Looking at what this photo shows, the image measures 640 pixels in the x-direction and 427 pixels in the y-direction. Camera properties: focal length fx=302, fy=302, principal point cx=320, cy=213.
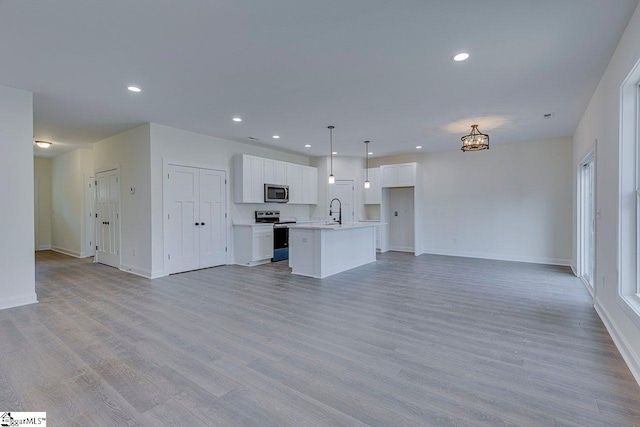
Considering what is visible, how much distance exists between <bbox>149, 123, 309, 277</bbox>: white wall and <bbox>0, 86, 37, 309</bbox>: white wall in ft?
5.27

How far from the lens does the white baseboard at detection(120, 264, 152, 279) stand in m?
5.33

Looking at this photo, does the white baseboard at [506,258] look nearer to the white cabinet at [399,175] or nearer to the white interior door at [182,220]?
the white cabinet at [399,175]

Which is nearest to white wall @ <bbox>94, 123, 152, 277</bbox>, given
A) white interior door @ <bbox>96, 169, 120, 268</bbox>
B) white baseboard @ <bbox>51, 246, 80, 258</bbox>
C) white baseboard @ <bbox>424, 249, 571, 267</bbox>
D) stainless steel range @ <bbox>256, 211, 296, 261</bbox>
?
white interior door @ <bbox>96, 169, 120, 268</bbox>

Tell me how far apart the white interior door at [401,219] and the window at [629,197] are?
5.86 metres

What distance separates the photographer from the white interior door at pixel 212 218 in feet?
20.0

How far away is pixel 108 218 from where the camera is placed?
6.56m

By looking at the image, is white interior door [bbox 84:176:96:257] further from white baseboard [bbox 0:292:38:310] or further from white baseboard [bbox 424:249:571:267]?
white baseboard [bbox 424:249:571:267]

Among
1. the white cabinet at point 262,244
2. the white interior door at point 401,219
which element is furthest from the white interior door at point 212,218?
the white interior door at point 401,219

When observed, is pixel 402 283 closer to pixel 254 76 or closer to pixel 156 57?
pixel 254 76

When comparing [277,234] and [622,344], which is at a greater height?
[277,234]

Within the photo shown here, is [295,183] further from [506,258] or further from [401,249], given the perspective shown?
[506,258]

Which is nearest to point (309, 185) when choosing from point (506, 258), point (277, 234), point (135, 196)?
point (277, 234)

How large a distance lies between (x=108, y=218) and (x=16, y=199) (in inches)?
113

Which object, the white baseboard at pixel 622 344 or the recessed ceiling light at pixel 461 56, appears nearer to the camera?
the white baseboard at pixel 622 344
